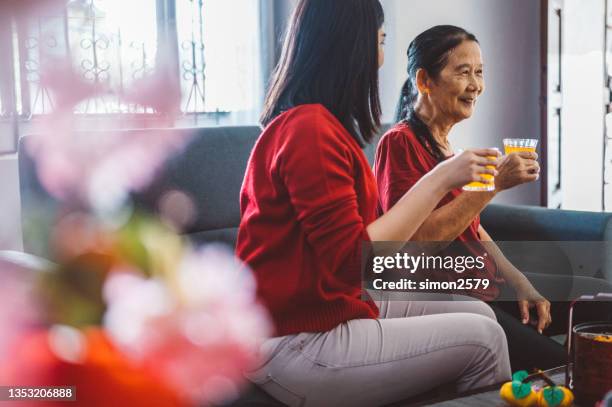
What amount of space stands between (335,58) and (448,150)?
62 centimetres

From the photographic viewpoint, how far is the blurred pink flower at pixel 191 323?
4.40 ft

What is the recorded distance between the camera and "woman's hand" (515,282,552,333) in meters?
1.62

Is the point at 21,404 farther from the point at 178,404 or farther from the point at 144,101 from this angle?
the point at 144,101

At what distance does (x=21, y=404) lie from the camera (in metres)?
1.34

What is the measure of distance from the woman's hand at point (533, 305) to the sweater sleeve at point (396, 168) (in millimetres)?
369

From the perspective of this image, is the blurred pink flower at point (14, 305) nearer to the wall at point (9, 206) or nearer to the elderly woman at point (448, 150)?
the wall at point (9, 206)

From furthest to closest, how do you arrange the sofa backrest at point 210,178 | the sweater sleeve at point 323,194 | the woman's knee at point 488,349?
the sofa backrest at point 210,178 → the woman's knee at point 488,349 → the sweater sleeve at point 323,194

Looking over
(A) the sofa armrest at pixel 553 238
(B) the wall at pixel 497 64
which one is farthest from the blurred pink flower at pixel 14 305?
(B) the wall at pixel 497 64

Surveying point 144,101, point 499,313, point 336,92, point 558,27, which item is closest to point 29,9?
point 144,101

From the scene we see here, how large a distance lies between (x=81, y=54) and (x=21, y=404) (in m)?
1.32

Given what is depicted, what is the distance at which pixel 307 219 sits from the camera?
3.59 ft

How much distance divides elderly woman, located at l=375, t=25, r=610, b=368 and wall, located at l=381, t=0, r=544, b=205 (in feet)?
5.51

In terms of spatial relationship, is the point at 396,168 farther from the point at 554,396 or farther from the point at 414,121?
the point at 554,396

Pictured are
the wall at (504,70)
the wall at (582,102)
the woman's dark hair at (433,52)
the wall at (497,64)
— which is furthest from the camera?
the wall at (582,102)
